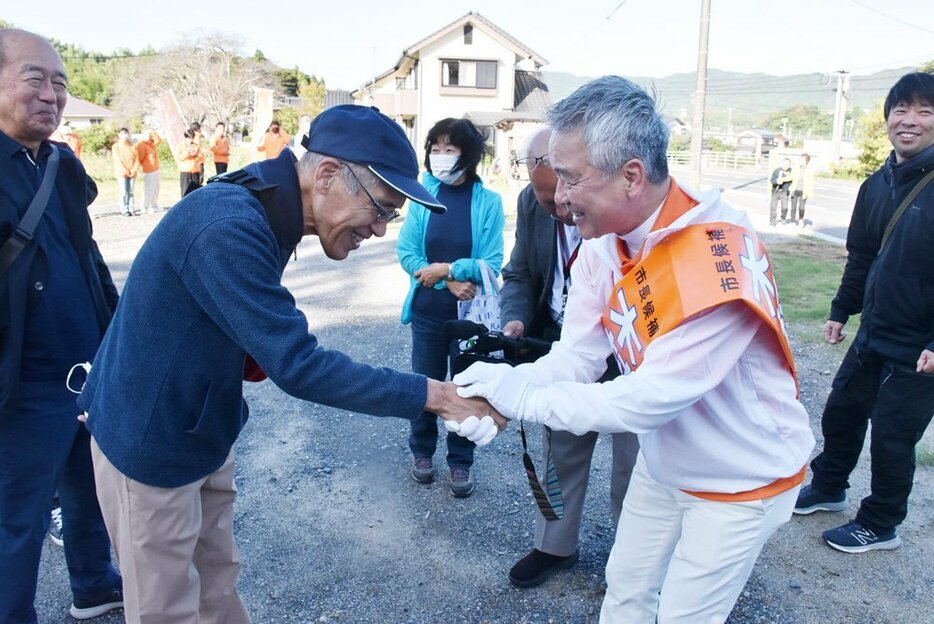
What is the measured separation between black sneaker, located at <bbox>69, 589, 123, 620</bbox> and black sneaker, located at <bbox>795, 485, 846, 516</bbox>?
368cm

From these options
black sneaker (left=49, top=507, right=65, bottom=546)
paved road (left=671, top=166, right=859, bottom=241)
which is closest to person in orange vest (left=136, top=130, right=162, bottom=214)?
paved road (left=671, top=166, right=859, bottom=241)

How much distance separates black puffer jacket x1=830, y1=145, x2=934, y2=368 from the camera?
10.7 ft

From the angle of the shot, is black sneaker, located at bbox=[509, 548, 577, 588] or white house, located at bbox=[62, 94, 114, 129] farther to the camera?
white house, located at bbox=[62, 94, 114, 129]

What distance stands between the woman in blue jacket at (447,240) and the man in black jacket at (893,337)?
2.07 m

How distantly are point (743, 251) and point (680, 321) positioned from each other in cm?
29

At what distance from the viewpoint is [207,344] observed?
180cm

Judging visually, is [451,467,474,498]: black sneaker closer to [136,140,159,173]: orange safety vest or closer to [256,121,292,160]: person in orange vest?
[136,140,159,173]: orange safety vest

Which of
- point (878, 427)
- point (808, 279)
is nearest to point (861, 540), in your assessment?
point (878, 427)

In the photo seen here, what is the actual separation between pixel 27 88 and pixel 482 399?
6.94 ft

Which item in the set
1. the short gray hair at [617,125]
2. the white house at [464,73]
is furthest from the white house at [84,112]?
the short gray hair at [617,125]

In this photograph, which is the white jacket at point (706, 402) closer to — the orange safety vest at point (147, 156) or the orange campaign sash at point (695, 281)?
the orange campaign sash at point (695, 281)

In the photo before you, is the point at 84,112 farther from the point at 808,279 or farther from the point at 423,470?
the point at 423,470

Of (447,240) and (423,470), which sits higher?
(447,240)

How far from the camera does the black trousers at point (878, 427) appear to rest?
3.31 metres
